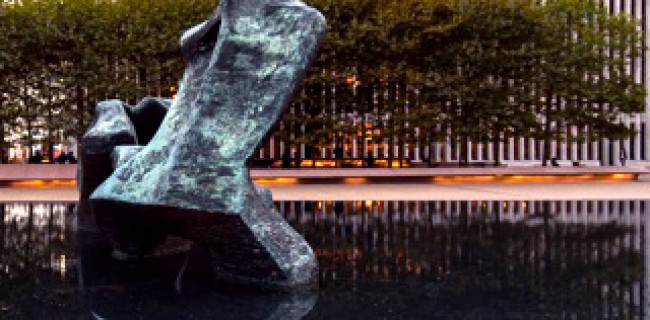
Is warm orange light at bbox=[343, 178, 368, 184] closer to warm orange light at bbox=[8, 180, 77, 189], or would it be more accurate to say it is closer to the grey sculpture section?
warm orange light at bbox=[8, 180, 77, 189]

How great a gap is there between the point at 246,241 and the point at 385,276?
1635mm

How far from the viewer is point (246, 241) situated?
6.34 metres

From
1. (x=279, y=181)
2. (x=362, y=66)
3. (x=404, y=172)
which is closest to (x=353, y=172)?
(x=404, y=172)

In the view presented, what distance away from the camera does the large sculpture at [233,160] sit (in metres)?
6.34

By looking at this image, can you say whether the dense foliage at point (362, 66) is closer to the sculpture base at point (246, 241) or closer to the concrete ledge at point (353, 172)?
the concrete ledge at point (353, 172)

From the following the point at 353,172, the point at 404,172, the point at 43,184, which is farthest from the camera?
the point at 404,172

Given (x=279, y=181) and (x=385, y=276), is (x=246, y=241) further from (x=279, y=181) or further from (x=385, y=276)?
(x=279, y=181)

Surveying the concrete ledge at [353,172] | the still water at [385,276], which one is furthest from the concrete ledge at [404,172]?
the still water at [385,276]

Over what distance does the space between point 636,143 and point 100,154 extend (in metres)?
53.7

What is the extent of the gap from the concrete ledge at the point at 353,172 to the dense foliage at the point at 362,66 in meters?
2.27

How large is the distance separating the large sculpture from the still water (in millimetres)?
385

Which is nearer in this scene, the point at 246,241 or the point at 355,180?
the point at 246,241

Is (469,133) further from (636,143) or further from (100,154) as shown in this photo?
(636,143)

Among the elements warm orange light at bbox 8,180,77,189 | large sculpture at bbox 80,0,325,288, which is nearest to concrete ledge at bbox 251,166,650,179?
warm orange light at bbox 8,180,77,189
